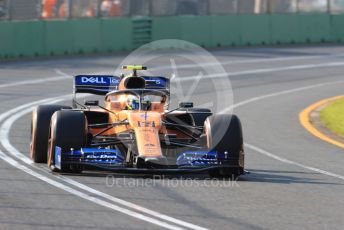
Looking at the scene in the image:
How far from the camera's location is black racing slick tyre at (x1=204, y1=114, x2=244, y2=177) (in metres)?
12.3

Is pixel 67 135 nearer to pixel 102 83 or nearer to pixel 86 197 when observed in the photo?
pixel 86 197

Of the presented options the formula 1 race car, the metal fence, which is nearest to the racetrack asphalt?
the formula 1 race car

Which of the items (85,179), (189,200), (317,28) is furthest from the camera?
(317,28)

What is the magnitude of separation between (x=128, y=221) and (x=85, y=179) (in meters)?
2.64

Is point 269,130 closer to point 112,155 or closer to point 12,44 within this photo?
point 112,155

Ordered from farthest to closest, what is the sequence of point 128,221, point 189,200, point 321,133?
1. point 321,133
2. point 189,200
3. point 128,221

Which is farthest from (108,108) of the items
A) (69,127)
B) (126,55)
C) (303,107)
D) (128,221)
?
(126,55)

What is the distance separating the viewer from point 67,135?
12.1 metres

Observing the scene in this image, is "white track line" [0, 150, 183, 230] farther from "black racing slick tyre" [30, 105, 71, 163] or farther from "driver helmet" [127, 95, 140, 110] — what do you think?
"driver helmet" [127, 95, 140, 110]

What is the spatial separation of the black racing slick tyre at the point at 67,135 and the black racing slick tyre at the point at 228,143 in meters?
1.58

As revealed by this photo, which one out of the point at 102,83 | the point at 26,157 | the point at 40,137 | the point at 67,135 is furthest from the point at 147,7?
the point at 67,135

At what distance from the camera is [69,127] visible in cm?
1220

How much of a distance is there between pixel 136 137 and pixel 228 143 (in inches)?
44.6

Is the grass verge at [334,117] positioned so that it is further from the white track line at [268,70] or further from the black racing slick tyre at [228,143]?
the white track line at [268,70]
